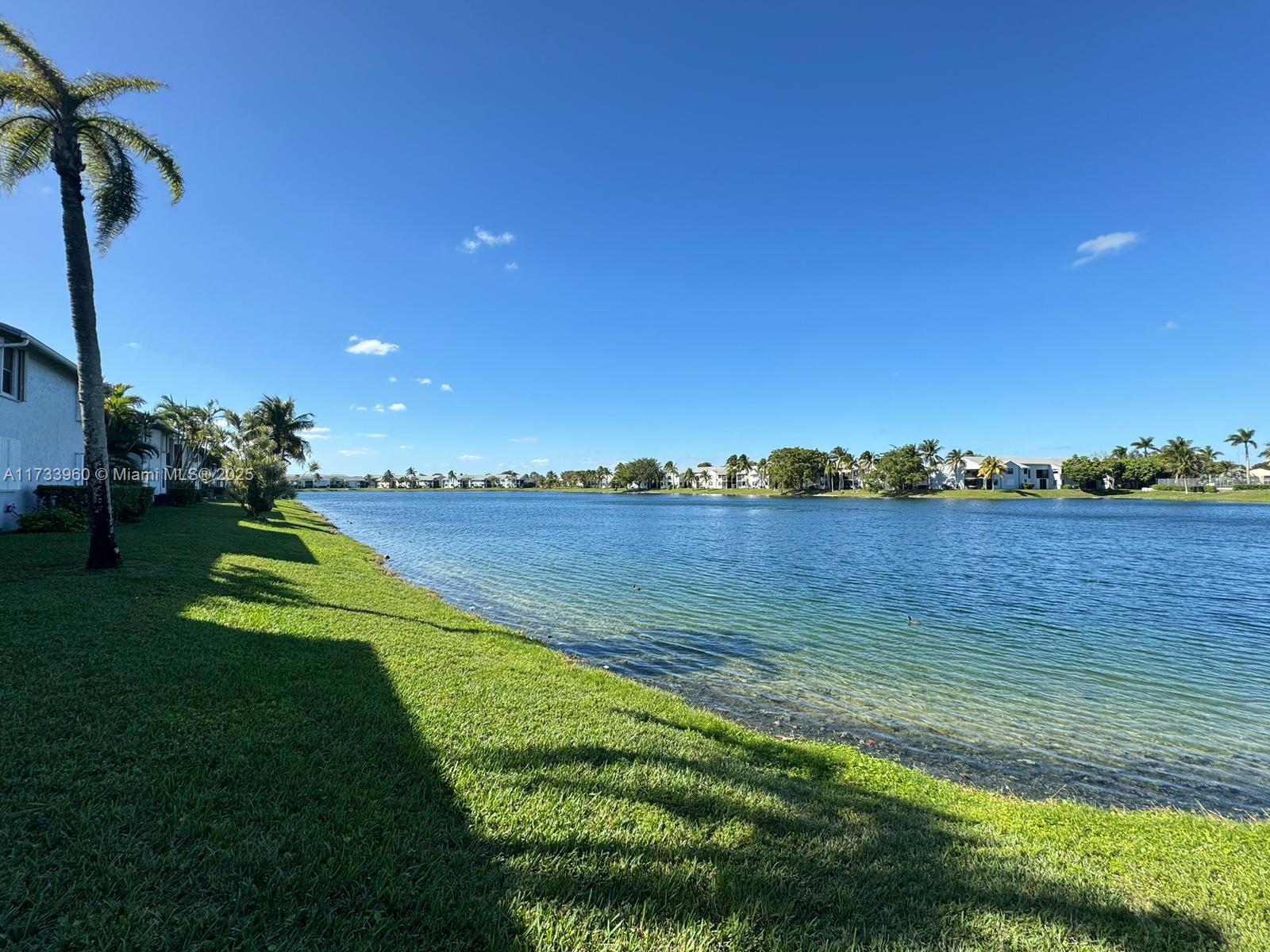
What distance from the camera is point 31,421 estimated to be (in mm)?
16891

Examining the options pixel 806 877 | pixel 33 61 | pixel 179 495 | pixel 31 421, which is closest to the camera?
pixel 806 877

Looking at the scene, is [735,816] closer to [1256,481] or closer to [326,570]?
[326,570]

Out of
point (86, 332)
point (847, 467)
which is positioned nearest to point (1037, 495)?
point (847, 467)

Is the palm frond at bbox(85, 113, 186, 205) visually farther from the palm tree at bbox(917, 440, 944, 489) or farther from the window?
the palm tree at bbox(917, 440, 944, 489)

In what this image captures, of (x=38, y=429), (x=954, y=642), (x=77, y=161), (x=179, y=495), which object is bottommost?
(x=954, y=642)

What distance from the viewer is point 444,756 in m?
4.37

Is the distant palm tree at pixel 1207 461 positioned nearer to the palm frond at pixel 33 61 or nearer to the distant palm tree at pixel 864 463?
the distant palm tree at pixel 864 463

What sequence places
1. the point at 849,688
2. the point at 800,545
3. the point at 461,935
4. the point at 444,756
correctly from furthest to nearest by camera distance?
the point at 800,545 < the point at 849,688 < the point at 444,756 < the point at 461,935

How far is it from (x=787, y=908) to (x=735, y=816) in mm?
1040

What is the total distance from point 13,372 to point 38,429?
2.14m

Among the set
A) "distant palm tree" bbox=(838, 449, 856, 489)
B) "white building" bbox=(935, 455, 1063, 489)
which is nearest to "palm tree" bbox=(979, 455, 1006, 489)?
"white building" bbox=(935, 455, 1063, 489)

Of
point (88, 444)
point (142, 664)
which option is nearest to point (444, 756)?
point (142, 664)

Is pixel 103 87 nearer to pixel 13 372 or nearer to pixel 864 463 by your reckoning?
pixel 13 372

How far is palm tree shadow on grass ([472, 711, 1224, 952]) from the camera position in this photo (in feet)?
9.64
